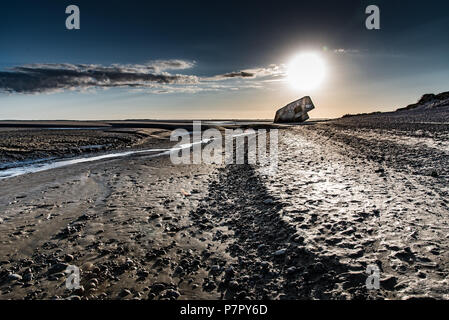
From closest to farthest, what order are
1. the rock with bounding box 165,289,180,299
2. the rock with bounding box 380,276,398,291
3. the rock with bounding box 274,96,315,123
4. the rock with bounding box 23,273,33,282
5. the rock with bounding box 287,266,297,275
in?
the rock with bounding box 380,276,398,291
the rock with bounding box 165,289,180,299
the rock with bounding box 287,266,297,275
the rock with bounding box 23,273,33,282
the rock with bounding box 274,96,315,123

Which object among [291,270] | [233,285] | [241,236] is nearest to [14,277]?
[233,285]

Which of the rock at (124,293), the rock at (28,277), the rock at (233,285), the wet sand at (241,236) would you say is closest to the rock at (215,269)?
the wet sand at (241,236)

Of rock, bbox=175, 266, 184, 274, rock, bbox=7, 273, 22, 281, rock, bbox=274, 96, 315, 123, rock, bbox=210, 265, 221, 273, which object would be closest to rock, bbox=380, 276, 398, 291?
rock, bbox=210, 265, 221, 273

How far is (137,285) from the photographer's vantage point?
14.5 feet

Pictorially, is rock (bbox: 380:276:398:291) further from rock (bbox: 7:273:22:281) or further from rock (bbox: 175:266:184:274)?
rock (bbox: 7:273:22:281)

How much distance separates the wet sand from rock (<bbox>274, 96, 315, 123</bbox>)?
63.9 metres

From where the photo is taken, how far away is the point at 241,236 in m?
6.19

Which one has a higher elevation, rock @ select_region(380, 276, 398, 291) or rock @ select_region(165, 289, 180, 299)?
rock @ select_region(380, 276, 398, 291)

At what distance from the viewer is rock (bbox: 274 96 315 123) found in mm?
72625

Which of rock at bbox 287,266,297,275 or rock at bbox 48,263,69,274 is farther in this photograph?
rock at bbox 48,263,69,274

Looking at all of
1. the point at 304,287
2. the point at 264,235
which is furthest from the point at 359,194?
the point at 304,287

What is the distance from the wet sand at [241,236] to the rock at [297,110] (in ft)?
210

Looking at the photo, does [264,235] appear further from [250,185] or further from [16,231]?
[16,231]
